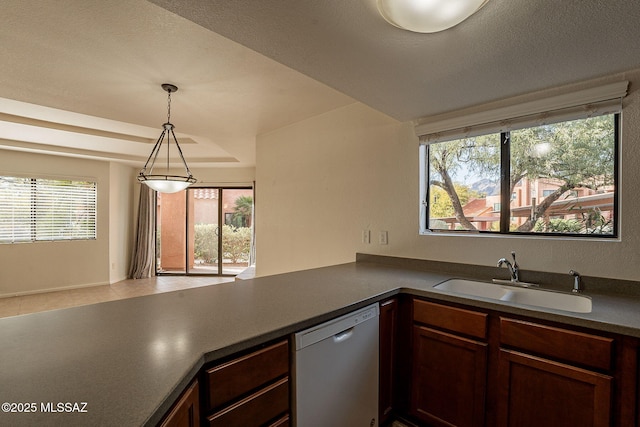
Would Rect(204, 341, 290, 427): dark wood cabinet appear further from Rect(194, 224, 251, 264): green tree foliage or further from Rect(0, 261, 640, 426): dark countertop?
Rect(194, 224, 251, 264): green tree foliage

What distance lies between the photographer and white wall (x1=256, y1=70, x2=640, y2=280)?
61.4 inches

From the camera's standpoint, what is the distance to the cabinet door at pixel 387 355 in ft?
5.28

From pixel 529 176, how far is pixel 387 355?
1.52 meters

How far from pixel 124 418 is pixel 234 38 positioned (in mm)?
1425

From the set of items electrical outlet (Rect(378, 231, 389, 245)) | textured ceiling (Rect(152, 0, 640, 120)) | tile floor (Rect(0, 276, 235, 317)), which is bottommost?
tile floor (Rect(0, 276, 235, 317))

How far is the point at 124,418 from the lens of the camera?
1.97 ft

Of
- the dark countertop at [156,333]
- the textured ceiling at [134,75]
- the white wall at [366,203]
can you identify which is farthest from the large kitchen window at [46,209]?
the dark countertop at [156,333]

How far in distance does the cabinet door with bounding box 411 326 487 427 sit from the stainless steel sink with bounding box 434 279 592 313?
0.30 metres

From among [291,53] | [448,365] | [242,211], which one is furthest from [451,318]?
[242,211]

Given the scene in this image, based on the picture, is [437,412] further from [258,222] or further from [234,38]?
[258,222]

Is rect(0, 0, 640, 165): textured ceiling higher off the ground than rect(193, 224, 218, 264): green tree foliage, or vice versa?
rect(0, 0, 640, 165): textured ceiling

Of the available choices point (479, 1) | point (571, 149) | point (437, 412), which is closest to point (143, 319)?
point (437, 412)

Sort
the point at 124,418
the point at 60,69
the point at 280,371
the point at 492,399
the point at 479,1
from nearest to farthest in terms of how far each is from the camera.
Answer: the point at 124,418
the point at 479,1
the point at 280,371
the point at 492,399
the point at 60,69

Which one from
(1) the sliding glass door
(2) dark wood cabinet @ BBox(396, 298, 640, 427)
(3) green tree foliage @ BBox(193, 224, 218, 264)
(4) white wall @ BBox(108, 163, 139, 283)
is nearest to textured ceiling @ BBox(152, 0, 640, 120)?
(2) dark wood cabinet @ BBox(396, 298, 640, 427)
